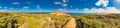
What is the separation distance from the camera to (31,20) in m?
8.98

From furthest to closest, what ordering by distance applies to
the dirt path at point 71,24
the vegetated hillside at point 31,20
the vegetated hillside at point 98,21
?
the vegetated hillside at point 98,21, the dirt path at point 71,24, the vegetated hillside at point 31,20

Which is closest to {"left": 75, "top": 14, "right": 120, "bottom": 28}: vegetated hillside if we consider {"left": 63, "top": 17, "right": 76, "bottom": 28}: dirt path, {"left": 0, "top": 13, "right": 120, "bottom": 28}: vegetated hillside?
{"left": 0, "top": 13, "right": 120, "bottom": 28}: vegetated hillside

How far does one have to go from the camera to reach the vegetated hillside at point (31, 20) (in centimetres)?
895

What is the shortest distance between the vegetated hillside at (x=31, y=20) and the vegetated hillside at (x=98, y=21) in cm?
52

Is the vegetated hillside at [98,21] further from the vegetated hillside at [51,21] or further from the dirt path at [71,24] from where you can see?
the dirt path at [71,24]

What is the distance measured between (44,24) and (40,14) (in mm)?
356

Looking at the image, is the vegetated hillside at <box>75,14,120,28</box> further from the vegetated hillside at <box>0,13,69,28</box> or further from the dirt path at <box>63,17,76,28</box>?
the vegetated hillside at <box>0,13,69,28</box>

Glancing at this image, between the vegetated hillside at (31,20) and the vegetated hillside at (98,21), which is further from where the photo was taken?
the vegetated hillside at (98,21)

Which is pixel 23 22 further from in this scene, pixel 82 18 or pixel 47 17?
pixel 82 18

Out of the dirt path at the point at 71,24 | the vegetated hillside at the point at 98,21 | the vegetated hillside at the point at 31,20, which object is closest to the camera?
the vegetated hillside at the point at 31,20

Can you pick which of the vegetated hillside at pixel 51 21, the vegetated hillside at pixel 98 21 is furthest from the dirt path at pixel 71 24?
the vegetated hillside at pixel 98 21

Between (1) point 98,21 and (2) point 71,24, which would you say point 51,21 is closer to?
(2) point 71,24

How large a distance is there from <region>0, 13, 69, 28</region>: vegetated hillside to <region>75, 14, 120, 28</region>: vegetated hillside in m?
0.52

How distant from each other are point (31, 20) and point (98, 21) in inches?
65.1
